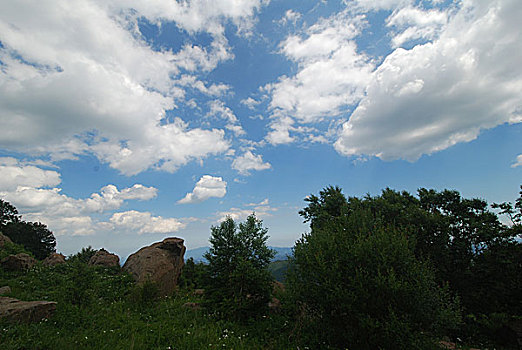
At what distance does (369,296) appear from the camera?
353 inches

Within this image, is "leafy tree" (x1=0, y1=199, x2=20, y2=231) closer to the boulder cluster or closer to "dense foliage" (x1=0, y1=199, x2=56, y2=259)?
"dense foliage" (x1=0, y1=199, x2=56, y2=259)

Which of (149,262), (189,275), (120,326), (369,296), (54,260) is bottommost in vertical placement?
(120,326)

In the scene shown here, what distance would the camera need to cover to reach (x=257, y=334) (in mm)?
10539

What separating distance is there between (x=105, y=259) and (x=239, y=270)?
16184 mm

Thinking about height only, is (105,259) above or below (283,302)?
above

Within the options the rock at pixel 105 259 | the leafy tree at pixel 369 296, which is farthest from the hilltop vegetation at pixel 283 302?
the rock at pixel 105 259

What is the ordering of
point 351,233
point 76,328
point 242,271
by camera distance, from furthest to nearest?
1. point 242,271
2. point 351,233
3. point 76,328

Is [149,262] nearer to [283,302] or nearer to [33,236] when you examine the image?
[283,302]

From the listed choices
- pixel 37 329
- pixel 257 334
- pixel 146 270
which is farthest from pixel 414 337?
pixel 146 270

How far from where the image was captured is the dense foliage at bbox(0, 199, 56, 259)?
4406cm

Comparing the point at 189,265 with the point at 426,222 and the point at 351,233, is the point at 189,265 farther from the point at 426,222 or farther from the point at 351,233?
the point at 426,222

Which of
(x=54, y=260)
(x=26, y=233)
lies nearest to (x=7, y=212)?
(x=26, y=233)

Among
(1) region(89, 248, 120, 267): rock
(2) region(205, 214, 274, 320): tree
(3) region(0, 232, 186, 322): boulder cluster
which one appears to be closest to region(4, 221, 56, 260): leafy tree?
(3) region(0, 232, 186, 322): boulder cluster

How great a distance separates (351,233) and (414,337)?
4397 mm
